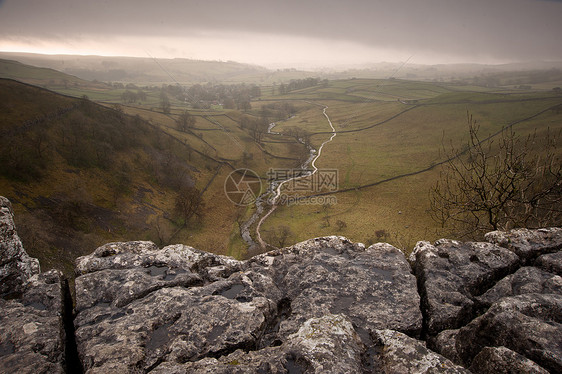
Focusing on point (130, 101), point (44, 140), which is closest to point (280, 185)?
point (44, 140)

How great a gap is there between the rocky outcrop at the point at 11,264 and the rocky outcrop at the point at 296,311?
34 millimetres

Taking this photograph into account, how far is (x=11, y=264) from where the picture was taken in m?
7.86

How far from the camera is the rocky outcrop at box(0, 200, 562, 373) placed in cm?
538

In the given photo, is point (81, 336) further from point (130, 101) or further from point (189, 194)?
point (130, 101)

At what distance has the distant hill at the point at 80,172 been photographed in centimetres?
3919

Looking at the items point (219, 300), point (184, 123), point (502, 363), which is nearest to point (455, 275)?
point (502, 363)

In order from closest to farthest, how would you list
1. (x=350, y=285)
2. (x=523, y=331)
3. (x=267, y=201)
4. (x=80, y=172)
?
(x=523, y=331) → (x=350, y=285) → (x=80, y=172) → (x=267, y=201)

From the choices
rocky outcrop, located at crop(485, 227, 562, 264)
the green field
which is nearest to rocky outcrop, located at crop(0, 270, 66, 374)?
rocky outcrop, located at crop(485, 227, 562, 264)

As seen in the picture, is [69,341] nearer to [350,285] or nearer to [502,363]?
[350,285]

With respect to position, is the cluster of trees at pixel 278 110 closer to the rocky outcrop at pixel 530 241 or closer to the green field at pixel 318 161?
the green field at pixel 318 161

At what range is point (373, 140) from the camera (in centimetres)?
12100

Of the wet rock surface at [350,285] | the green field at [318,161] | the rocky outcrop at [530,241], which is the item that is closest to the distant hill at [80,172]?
the green field at [318,161]

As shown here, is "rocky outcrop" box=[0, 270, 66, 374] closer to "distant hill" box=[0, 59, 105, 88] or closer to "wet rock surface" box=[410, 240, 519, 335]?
"wet rock surface" box=[410, 240, 519, 335]

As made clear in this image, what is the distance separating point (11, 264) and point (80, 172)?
57.3 m
